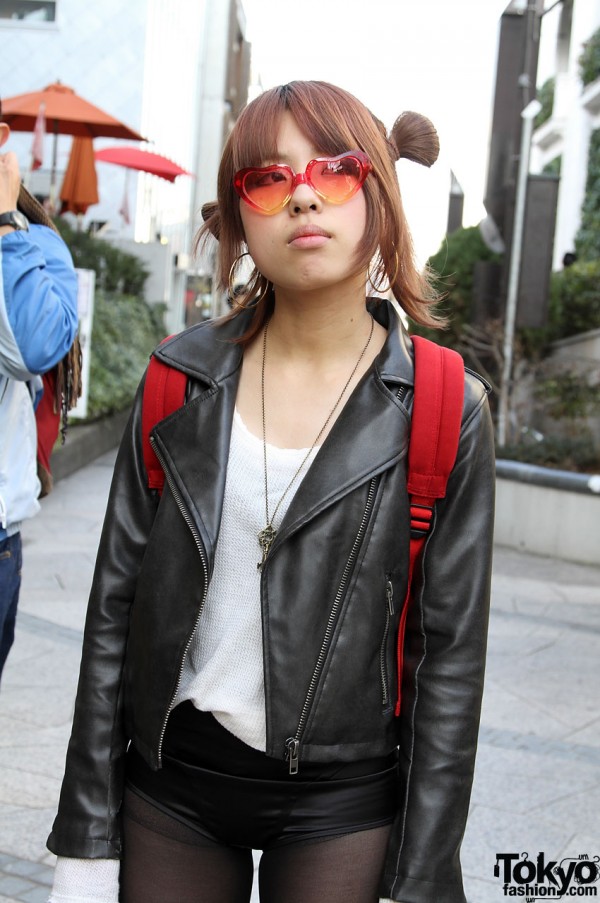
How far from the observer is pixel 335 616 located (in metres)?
1.77

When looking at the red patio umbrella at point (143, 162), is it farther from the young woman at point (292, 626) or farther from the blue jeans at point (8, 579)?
the young woman at point (292, 626)

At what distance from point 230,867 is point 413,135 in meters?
1.24

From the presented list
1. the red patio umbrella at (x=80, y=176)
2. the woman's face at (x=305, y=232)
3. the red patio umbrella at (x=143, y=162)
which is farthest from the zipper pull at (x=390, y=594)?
the red patio umbrella at (x=80, y=176)

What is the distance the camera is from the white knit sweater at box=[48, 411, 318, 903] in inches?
70.7

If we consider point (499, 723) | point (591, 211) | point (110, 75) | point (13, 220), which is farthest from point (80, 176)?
point (13, 220)

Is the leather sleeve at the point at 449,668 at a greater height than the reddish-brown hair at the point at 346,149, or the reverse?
the reddish-brown hair at the point at 346,149

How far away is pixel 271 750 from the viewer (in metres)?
1.75

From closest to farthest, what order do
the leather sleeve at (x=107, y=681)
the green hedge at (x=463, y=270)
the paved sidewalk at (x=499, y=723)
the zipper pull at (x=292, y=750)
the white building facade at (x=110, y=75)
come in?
1. the zipper pull at (x=292, y=750)
2. the leather sleeve at (x=107, y=681)
3. the paved sidewalk at (x=499, y=723)
4. the green hedge at (x=463, y=270)
5. the white building facade at (x=110, y=75)

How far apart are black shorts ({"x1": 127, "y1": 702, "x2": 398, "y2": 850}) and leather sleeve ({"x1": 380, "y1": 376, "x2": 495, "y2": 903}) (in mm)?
72

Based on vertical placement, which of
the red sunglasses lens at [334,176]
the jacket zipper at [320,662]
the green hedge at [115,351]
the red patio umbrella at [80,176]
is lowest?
the green hedge at [115,351]

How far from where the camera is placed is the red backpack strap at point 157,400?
1925 mm

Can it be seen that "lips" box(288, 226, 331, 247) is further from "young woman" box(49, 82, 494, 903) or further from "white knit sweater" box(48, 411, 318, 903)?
"white knit sweater" box(48, 411, 318, 903)

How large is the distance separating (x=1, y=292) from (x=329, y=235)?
111 cm

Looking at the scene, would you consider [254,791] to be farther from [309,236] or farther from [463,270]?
[463,270]
